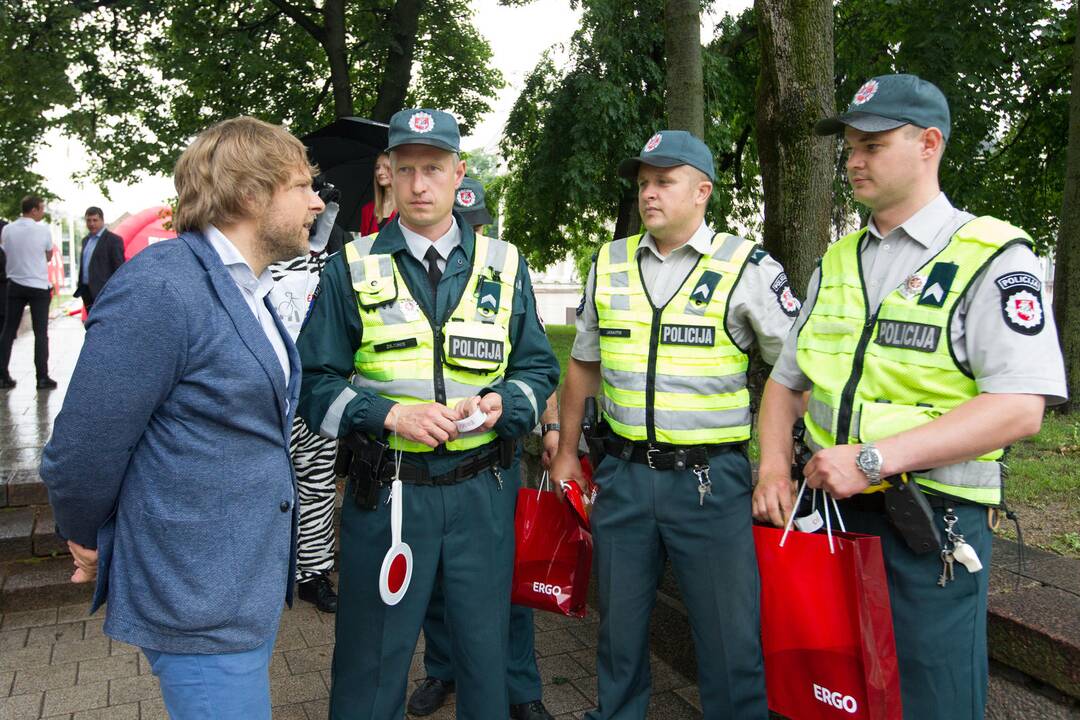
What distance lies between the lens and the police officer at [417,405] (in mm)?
2805

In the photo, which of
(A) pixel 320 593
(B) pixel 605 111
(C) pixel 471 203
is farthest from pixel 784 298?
(B) pixel 605 111

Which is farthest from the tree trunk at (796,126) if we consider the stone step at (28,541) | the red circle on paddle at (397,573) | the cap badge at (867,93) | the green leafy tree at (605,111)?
the green leafy tree at (605,111)

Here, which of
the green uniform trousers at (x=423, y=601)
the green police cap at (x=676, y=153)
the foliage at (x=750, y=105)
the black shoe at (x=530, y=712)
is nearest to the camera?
the green uniform trousers at (x=423, y=601)

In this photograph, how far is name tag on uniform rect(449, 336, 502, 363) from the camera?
2.86 meters

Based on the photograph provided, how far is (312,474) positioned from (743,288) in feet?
8.44

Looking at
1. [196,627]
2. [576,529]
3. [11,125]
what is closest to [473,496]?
[576,529]

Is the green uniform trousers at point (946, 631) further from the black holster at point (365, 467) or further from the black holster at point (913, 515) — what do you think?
the black holster at point (365, 467)

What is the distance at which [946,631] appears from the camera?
7.29 ft

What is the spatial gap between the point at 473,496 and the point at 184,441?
1.14m

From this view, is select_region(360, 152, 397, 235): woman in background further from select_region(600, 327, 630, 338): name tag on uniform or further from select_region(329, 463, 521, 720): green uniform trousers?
select_region(329, 463, 521, 720): green uniform trousers

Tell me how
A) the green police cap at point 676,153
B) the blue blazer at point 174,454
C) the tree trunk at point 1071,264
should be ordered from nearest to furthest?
the blue blazer at point 174,454, the green police cap at point 676,153, the tree trunk at point 1071,264

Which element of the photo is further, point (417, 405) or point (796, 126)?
point (796, 126)

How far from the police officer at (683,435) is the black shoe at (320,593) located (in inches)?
79.3

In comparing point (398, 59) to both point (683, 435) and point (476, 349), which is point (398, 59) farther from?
point (683, 435)
